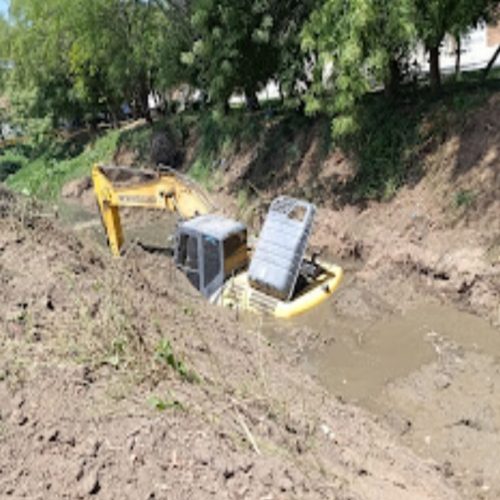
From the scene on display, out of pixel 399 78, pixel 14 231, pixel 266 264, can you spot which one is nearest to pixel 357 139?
pixel 399 78

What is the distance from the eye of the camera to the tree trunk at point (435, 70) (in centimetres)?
1470

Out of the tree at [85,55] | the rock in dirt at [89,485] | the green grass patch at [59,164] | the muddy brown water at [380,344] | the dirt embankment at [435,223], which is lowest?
the green grass patch at [59,164]

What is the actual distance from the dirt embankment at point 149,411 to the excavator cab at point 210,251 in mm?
2299

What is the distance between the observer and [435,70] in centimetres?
1527

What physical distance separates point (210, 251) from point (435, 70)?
8.11 metres

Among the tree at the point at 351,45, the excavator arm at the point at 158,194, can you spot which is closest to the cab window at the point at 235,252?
the excavator arm at the point at 158,194

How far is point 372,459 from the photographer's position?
6.34 m

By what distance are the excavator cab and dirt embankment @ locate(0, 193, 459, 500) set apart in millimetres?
2299

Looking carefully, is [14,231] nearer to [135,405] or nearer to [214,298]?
[214,298]

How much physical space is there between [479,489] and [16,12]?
30.8 metres

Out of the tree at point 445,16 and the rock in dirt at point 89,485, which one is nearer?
the rock in dirt at point 89,485

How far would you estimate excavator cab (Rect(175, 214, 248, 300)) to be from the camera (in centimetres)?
1107

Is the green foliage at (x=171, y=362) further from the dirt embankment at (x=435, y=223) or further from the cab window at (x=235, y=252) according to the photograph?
the dirt embankment at (x=435, y=223)

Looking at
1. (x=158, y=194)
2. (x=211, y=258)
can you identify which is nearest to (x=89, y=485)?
(x=211, y=258)
